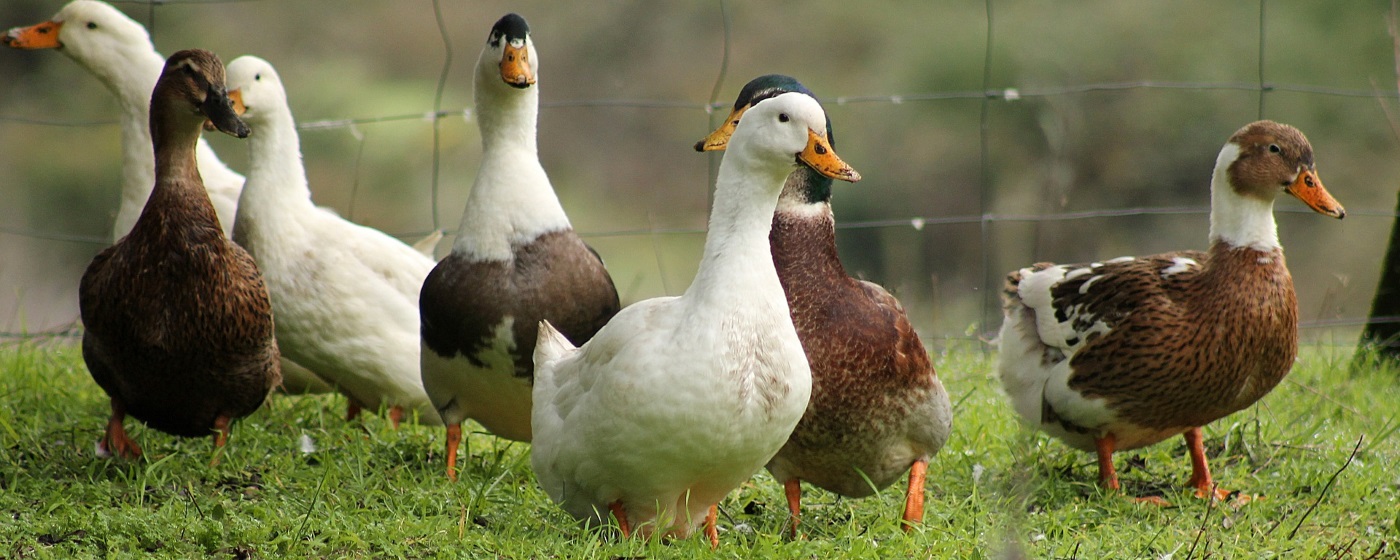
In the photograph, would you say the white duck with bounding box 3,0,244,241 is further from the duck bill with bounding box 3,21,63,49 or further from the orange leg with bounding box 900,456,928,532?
the orange leg with bounding box 900,456,928,532

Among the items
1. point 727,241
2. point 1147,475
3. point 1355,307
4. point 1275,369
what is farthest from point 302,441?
point 1355,307

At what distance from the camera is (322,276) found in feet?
15.5

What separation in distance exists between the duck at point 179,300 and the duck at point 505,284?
53 centimetres

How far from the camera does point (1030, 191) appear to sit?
1124 centimetres

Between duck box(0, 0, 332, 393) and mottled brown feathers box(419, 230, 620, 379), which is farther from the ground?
duck box(0, 0, 332, 393)

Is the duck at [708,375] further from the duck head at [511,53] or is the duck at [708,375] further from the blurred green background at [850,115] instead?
the blurred green background at [850,115]

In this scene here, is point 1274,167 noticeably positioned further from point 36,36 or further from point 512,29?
point 36,36

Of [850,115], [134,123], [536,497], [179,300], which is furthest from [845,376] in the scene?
[850,115]

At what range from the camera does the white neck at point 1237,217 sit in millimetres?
4215

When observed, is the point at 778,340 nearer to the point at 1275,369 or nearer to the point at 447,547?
the point at 447,547

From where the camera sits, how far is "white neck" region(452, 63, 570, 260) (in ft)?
13.5

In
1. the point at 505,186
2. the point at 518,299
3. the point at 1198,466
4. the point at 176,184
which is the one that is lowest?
the point at 1198,466

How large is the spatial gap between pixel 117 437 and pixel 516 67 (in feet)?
5.30

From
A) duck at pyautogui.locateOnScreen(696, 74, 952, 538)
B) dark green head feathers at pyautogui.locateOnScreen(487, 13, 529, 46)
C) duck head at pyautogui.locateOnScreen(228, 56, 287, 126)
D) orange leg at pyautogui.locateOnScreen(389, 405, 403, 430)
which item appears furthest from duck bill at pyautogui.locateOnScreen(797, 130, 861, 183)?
duck head at pyautogui.locateOnScreen(228, 56, 287, 126)
